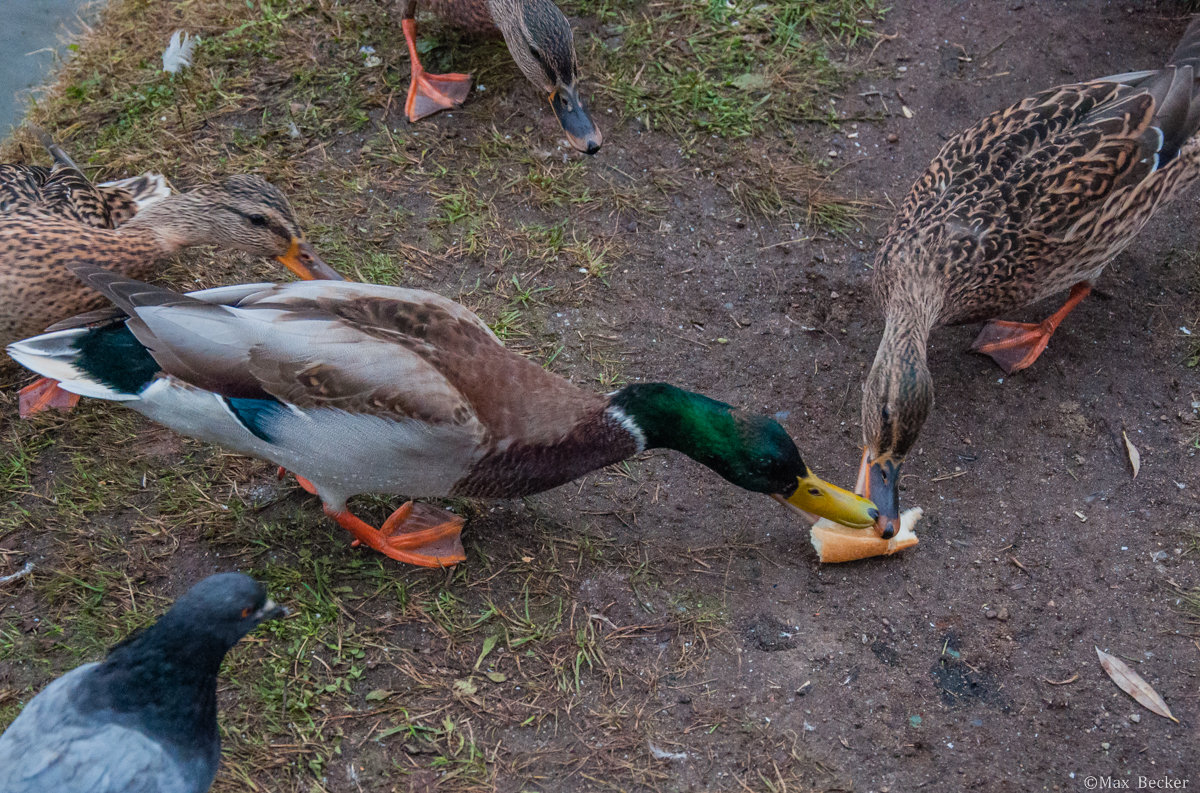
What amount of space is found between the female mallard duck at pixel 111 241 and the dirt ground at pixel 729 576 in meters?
0.45

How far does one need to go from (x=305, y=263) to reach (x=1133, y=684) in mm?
3188

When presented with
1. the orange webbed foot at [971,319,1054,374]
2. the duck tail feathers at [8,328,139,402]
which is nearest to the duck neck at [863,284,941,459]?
the orange webbed foot at [971,319,1054,374]

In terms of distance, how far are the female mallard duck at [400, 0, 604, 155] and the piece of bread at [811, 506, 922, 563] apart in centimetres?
201

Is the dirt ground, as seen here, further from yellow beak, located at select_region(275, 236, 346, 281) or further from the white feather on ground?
the white feather on ground

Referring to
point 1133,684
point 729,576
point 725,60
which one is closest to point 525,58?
point 725,60

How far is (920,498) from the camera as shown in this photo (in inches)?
131

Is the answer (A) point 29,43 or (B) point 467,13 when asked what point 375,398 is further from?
(A) point 29,43

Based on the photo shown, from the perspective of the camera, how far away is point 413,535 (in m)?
3.16

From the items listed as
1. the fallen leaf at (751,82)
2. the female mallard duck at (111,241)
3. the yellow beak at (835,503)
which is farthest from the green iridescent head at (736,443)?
the fallen leaf at (751,82)

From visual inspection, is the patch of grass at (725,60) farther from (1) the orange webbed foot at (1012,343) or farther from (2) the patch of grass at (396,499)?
(1) the orange webbed foot at (1012,343)

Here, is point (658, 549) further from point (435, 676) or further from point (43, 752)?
point (43, 752)

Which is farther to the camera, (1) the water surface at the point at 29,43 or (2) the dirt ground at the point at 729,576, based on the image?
(1) the water surface at the point at 29,43

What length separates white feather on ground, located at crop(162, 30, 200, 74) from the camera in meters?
4.77

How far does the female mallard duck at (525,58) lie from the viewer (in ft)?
13.4
